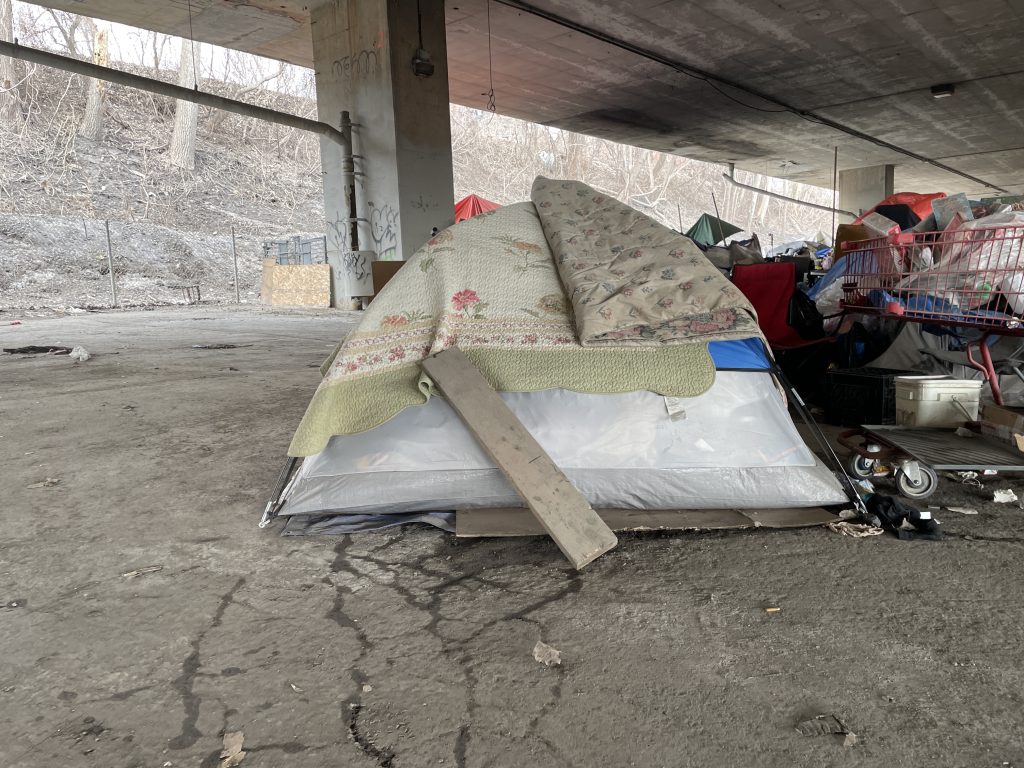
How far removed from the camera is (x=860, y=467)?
10.1ft

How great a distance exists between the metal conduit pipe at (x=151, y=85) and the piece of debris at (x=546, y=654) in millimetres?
9199

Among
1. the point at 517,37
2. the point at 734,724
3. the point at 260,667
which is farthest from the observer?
the point at 517,37

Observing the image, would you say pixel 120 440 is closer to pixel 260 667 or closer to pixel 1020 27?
pixel 260 667

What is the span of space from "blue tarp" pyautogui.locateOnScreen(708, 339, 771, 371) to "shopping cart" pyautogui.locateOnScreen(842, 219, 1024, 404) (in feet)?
4.07

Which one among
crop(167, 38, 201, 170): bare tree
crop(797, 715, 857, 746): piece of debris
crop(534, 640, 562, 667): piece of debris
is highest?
crop(167, 38, 201, 170): bare tree

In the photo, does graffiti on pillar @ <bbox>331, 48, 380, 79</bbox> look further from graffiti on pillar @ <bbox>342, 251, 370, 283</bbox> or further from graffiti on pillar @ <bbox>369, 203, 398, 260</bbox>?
graffiti on pillar @ <bbox>342, 251, 370, 283</bbox>

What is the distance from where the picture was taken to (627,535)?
2.46 meters

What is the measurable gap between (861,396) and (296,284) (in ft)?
39.7

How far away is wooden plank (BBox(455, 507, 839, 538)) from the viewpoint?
2414 mm

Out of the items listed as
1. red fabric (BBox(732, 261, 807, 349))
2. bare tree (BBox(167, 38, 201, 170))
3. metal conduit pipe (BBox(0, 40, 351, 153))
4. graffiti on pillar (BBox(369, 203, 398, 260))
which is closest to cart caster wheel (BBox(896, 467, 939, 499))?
red fabric (BBox(732, 261, 807, 349))

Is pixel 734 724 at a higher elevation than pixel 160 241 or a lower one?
lower

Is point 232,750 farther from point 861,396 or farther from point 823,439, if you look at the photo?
point 861,396

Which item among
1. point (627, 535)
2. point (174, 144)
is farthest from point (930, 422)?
point (174, 144)

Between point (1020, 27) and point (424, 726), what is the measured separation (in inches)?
511
